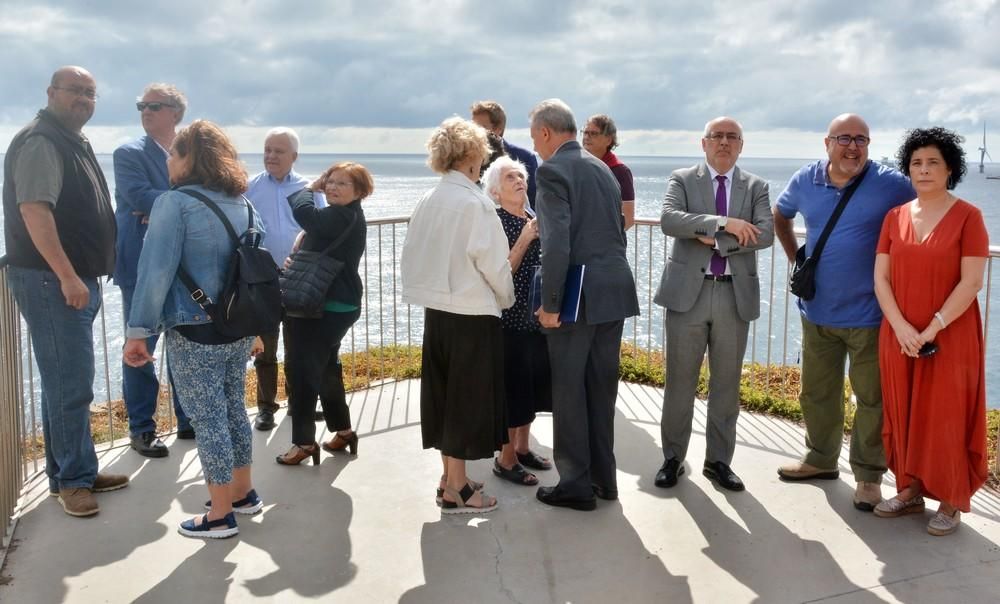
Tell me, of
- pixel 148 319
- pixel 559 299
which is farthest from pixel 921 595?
pixel 148 319

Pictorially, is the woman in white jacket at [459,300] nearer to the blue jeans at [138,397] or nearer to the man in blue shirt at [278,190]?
the man in blue shirt at [278,190]

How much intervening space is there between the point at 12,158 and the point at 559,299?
234cm

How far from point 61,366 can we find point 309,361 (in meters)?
1.07

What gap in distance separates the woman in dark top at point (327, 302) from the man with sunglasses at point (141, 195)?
77 cm

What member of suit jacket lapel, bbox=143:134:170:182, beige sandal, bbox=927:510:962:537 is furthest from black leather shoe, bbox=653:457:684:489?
suit jacket lapel, bbox=143:134:170:182

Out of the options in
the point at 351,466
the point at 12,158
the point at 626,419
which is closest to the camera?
the point at 12,158

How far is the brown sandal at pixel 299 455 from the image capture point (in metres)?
4.37

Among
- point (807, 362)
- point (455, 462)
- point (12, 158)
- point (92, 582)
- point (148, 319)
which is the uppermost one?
point (12, 158)

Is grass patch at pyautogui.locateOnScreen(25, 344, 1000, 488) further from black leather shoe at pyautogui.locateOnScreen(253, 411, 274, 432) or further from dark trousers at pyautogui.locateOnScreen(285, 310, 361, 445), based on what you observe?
dark trousers at pyautogui.locateOnScreen(285, 310, 361, 445)

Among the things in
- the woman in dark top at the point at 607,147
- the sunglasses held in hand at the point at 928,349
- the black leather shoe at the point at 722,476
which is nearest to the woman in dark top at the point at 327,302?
the woman in dark top at the point at 607,147

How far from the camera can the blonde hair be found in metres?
3.56

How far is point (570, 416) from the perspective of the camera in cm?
384

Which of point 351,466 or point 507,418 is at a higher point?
point 507,418

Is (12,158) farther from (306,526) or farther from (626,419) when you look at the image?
(626,419)
